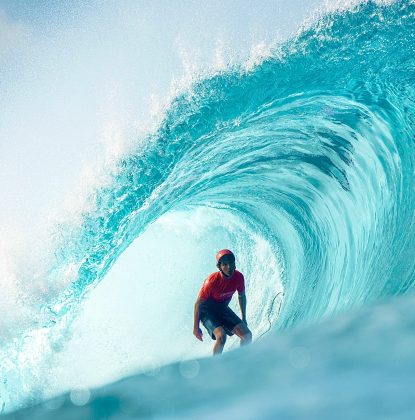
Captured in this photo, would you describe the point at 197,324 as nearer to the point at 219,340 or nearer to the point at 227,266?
the point at 219,340

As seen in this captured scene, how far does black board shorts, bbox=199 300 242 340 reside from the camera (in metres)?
5.86

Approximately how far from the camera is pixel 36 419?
1.87m

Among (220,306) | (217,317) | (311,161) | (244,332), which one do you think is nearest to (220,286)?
(220,306)

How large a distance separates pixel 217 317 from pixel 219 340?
379mm

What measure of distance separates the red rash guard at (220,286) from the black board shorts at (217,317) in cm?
9

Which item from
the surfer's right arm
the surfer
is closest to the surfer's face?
the surfer

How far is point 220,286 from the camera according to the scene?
590 cm

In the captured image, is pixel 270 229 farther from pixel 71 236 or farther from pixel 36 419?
pixel 36 419

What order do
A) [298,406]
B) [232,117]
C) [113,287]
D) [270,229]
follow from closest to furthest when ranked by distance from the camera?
[298,406] → [232,117] → [270,229] → [113,287]

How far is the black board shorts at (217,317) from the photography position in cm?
586

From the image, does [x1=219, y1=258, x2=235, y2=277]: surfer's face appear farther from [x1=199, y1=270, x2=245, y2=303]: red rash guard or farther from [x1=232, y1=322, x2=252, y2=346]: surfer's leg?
[x1=232, y1=322, x2=252, y2=346]: surfer's leg

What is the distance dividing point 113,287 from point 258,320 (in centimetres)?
500

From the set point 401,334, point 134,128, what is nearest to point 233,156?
point 134,128

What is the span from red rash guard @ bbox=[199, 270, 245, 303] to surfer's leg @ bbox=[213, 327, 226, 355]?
1.35 ft
